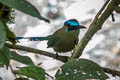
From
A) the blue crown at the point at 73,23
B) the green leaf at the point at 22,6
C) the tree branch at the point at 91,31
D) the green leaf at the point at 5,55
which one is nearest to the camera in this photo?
the green leaf at the point at 22,6

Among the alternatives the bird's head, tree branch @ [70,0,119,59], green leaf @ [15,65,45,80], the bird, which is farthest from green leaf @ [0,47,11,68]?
the bird's head

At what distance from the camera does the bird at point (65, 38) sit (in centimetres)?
176

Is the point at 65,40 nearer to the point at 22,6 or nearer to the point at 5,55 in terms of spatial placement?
the point at 5,55

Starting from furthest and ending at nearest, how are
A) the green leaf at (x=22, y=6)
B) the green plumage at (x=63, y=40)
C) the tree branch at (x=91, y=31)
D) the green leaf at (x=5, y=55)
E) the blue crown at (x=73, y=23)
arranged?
the blue crown at (x=73, y=23)
the green plumage at (x=63, y=40)
the tree branch at (x=91, y=31)
the green leaf at (x=5, y=55)
the green leaf at (x=22, y=6)

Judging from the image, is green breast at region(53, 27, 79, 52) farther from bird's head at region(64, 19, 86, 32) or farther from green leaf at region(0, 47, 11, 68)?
green leaf at region(0, 47, 11, 68)

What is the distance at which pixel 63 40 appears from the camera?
192 cm

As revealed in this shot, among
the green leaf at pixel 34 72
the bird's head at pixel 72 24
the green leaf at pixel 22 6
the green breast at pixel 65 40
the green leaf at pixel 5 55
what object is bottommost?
the green breast at pixel 65 40

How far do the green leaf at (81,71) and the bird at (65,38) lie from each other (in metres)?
1.14

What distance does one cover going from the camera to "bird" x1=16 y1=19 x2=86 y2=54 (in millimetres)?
1764

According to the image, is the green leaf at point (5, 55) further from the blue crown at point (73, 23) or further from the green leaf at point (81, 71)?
the blue crown at point (73, 23)

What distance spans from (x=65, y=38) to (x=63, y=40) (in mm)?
17

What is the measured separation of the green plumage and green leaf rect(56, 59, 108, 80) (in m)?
1.15

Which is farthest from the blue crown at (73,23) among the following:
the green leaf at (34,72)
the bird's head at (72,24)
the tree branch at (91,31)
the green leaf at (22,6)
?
the green leaf at (22,6)

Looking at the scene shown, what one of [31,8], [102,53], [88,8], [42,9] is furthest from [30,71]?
[42,9]
